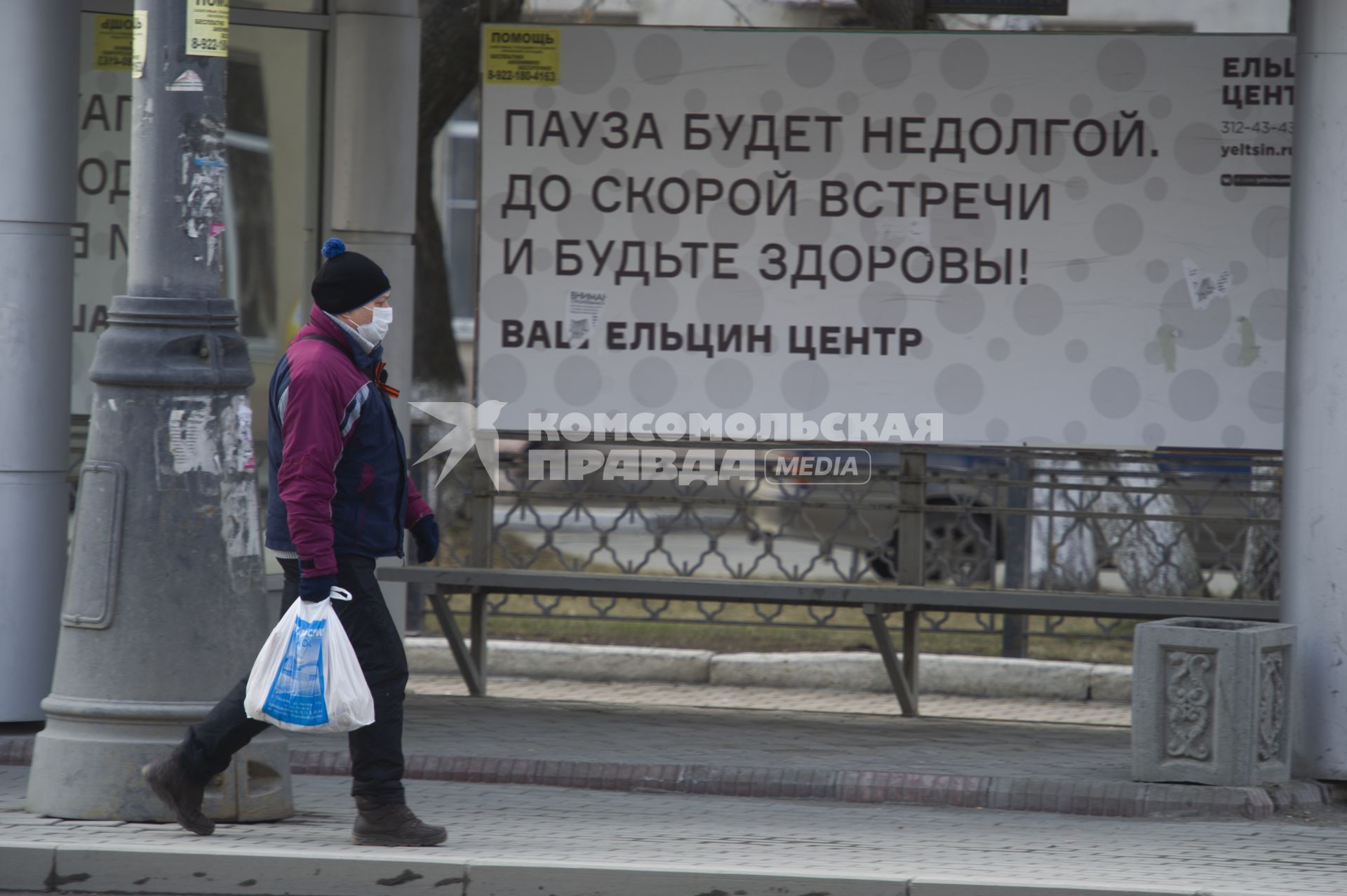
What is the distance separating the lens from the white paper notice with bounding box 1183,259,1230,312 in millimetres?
8898

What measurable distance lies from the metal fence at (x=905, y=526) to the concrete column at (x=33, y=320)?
215 cm

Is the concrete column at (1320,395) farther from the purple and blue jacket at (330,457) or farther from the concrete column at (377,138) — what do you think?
the concrete column at (377,138)

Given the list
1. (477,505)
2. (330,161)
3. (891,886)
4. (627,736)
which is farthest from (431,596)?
(891,886)

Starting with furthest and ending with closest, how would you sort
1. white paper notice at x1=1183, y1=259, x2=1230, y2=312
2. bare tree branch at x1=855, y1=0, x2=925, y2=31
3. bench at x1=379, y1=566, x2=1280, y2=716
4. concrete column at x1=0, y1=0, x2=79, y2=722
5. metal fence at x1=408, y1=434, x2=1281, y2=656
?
bare tree branch at x1=855, y1=0, x2=925, y2=31, metal fence at x1=408, y1=434, x2=1281, y2=656, white paper notice at x1=1183, y1=259, x2=1230, y2=312, bench at x1=379, y1=566, x2=1280, y2=716, concrete column at x1=0, y1=0, x2=79, y2=722

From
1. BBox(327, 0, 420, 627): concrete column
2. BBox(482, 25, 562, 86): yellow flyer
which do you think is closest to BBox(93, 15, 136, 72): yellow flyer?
BBox(327, 0, 420, 627): concrete column

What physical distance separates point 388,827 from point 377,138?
403 centimetres

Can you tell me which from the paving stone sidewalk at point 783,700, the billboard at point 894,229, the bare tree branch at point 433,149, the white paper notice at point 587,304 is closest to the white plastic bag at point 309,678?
the billboard at point 894,229

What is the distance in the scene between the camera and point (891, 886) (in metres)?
5.92

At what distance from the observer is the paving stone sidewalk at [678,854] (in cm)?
600

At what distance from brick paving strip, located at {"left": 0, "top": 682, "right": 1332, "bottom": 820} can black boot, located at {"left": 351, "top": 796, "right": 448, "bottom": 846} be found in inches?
58.1

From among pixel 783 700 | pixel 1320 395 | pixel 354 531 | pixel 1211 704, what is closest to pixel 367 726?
pixel 354 531

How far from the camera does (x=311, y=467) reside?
5938mm

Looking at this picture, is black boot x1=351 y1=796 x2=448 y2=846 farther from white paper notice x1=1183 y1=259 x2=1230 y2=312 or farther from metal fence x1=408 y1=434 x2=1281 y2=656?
white paper notice x1=1183 y1=259 x2=1230 y2=312

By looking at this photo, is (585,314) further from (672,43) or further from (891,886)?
(891,886)
